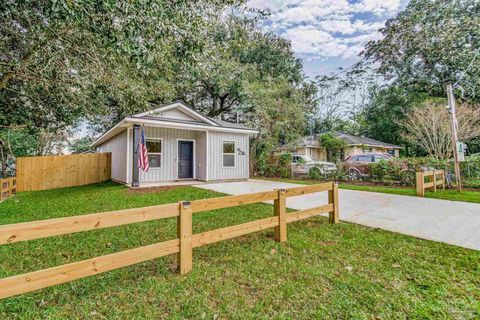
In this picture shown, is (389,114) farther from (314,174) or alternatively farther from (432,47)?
(314,174)

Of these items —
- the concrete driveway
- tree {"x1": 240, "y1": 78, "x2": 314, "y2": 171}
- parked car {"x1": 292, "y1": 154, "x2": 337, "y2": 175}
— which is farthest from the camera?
tree {"x1": 240, "y1": 78, "x2": 314, "y2": 171}

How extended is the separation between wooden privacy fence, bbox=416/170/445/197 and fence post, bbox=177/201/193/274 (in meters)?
7.51

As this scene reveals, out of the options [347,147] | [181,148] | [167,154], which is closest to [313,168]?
[181,148]

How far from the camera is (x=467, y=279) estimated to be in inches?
104

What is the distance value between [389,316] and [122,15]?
15.7 ft

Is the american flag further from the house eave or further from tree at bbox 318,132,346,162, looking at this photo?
tree at bbox 318,132,346,162

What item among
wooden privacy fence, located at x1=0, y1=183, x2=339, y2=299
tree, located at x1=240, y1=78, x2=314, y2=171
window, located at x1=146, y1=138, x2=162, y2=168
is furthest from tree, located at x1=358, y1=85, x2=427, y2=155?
wooden privacy fence, located at x1=0, y1=183, x2=339, y2=299

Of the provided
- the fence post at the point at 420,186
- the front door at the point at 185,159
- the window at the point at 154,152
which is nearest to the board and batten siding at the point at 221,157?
the front door at the point at 185,159

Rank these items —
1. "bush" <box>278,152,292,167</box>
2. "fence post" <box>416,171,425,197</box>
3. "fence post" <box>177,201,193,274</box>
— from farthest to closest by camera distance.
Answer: "bush" <box>278,152,292,167</box>
"fence post" <box>416,171,425,197</box>
"fence post" <box>177,201,193,274</box>

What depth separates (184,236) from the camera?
109 inches

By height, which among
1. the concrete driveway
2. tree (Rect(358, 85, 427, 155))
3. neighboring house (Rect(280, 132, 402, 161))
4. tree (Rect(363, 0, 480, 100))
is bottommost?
the concrete driveway

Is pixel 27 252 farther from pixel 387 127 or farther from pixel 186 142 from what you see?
pixel 387 127

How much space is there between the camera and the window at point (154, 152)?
35.8ft

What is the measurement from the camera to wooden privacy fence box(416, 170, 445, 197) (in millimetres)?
7398
